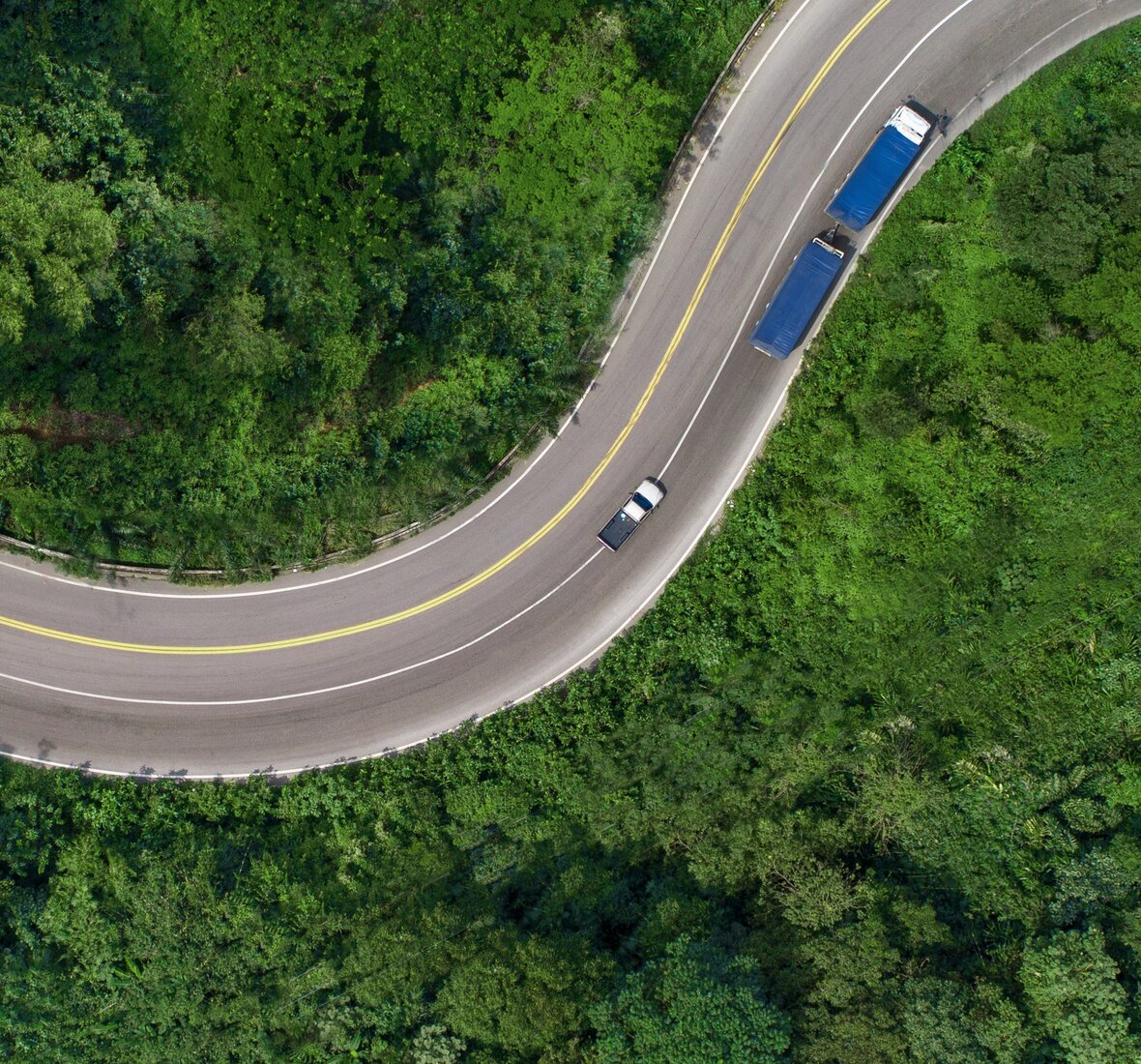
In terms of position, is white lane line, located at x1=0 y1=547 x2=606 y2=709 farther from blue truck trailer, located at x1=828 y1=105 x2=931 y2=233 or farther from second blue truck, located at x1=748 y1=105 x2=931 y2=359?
blue truck trailer, located at x1=828 y1=105 x2=931 y2=233

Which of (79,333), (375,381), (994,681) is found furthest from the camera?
(994,681)

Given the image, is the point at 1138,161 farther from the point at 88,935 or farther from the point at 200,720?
the point at 88,935

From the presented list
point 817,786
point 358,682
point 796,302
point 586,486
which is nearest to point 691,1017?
point 817,786

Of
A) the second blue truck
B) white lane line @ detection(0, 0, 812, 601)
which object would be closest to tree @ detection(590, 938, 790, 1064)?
white lane line @ detection(0, 0, 812, 601)

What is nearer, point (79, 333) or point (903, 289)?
point (79, 333)

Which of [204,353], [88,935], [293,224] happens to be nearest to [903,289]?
[293,224]

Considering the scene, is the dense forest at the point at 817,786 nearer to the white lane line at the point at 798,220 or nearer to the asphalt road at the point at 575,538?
the asphalt road at the point at 575,538
